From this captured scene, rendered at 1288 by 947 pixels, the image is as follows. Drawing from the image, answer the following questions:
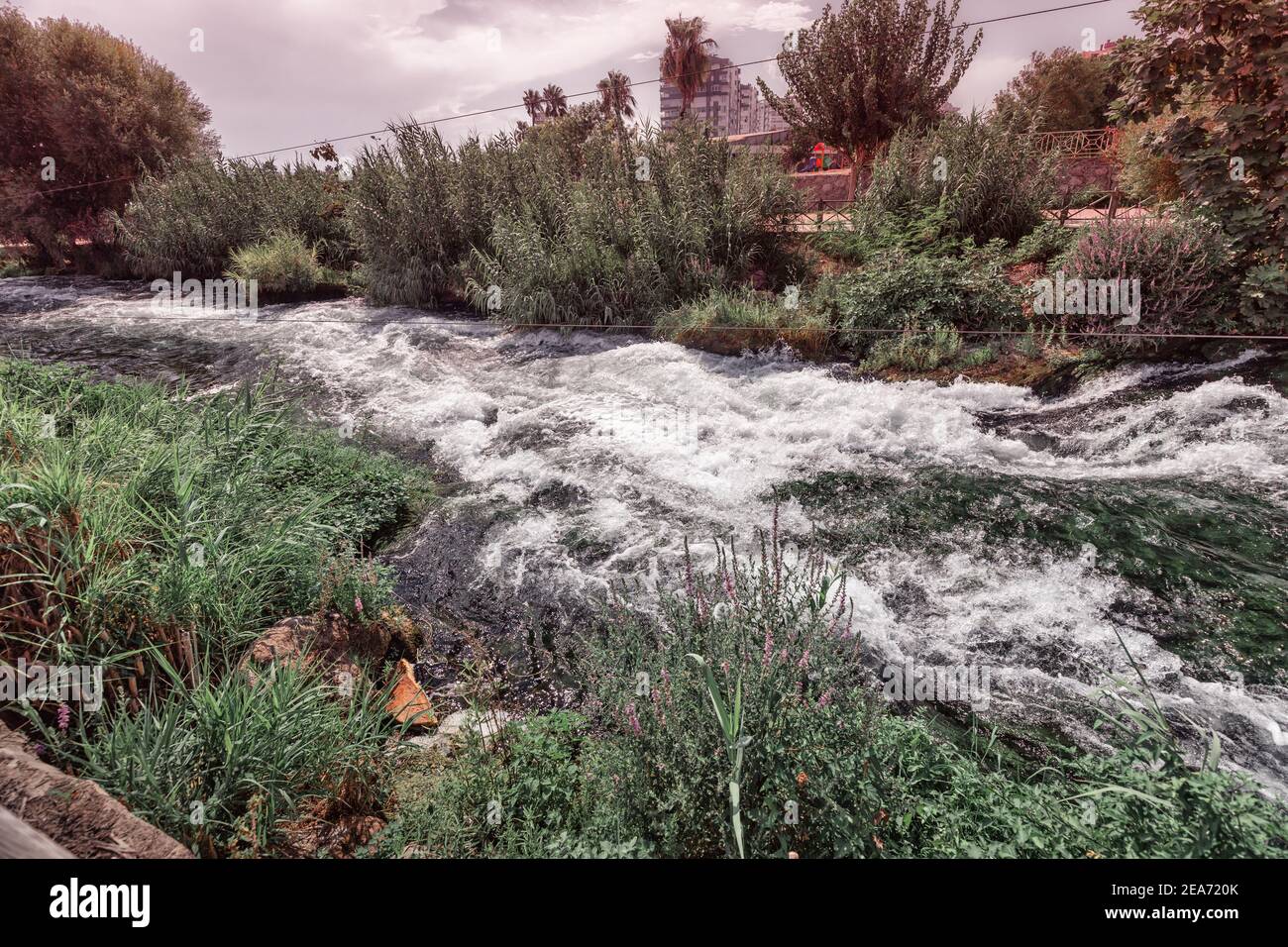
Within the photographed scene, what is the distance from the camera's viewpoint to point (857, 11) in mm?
14492

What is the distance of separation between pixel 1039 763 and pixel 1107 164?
22.1 metres

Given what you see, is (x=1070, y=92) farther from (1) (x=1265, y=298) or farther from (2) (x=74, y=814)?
(2) (x=74, y=814)

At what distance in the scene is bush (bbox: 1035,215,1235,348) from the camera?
723 centimetres

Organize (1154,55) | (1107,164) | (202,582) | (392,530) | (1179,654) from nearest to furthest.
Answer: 1. (202,582)
2. (1179,654)
3. (392,530)
4. (1154,55)
5. (1107,164)

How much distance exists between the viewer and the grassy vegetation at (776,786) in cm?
184

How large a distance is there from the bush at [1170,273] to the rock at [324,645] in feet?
28.1

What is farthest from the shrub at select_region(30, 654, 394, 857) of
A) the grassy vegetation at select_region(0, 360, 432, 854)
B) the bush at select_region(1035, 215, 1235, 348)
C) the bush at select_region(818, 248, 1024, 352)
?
the bush at select_region(1035, 215, 1235, 348)

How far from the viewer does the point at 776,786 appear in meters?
1.94

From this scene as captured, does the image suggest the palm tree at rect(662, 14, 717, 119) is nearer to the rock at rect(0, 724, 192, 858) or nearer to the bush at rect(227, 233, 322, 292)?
the bush at rect(227, 233, 322, 292)

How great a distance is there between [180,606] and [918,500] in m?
5.19

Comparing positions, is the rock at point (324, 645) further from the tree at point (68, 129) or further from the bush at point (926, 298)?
the tree at point (68, 129)

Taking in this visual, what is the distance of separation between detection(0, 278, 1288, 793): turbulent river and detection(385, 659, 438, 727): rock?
0.82m
